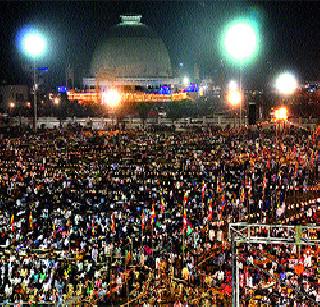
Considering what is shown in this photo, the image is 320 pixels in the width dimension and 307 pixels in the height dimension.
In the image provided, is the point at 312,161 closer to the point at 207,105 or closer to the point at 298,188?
the point at 298,188

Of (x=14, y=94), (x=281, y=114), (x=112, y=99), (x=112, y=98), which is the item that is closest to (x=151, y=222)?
(x=281, y=114)

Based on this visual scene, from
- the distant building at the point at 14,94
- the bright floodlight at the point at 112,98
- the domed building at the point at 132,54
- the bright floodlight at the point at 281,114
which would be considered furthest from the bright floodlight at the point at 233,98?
the domed building at the point at 132,54

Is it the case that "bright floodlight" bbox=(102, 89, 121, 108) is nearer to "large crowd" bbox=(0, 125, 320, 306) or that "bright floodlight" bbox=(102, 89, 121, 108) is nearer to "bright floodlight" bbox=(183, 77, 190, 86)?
"bright floodlight" bbox=(183, 77, 190, 86)

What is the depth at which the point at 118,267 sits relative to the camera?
14586 millimetres

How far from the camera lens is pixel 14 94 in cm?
8112

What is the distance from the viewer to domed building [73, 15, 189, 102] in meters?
97.0

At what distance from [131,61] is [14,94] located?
22737 millimetres

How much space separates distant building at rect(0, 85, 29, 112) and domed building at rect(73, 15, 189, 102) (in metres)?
12.4

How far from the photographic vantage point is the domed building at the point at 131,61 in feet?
318

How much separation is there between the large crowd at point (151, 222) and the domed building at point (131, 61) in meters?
66.5

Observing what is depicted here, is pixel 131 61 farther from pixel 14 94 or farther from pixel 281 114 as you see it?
pixel 281 114

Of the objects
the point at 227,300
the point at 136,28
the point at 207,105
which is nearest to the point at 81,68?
the point at 136,28

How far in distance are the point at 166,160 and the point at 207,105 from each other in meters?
45.8

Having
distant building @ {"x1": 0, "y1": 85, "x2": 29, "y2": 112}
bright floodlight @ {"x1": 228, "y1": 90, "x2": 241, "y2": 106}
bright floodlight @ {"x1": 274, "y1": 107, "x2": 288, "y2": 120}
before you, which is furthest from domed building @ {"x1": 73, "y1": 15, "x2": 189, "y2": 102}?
bright floodlight @ {"x1": 274, "y1": 107, "x2": 288, "y2": 120}
